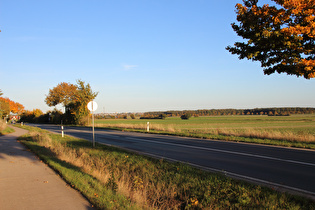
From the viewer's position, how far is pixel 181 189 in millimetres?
6312

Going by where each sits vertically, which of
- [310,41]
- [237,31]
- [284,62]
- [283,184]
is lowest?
[283,184]

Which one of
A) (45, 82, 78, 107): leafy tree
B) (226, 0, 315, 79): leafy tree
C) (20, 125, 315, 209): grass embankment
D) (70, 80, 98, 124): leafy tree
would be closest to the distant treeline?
(45, 82, 78, 107): leafy tree

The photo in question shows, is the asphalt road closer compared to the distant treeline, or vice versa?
the asphalt road

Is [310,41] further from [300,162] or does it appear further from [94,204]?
[94,204]

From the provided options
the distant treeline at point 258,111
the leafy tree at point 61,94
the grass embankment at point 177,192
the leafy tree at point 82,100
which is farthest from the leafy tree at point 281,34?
the distant treeline at point 258,111

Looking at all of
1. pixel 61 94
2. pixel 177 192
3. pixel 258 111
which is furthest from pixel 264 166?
pixel 258 111

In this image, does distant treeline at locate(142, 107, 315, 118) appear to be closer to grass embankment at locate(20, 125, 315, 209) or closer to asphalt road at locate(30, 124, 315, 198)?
asphalt road at locate(30, 124, 315, 198)

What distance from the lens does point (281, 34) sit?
221 inches

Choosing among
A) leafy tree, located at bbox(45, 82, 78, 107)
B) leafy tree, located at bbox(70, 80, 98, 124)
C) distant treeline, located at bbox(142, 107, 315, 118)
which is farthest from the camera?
distant treeline, located at bbox(142, 107, 315, 118)

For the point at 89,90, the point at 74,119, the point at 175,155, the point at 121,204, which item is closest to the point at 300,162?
the point at 175,155

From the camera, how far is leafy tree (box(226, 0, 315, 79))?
18.3 feet

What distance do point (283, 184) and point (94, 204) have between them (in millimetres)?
4848

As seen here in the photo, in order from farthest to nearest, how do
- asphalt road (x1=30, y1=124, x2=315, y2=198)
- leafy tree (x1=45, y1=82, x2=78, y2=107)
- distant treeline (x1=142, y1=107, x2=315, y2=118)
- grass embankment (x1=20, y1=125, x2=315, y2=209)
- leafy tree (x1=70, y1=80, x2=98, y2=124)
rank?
1. distant treeline (x1=142, y1=107, x2=315, y2=118)
2. leafy tree (x1=45, y1=82, x2=78, y2=107)
3. leafy tree (x1=70, y1=80, x2=98, y2=124)
4. asphalt road (x1=30, y1=124, x2=315, y2=198)
5. grass embankment (x1=20, y1=125, x2=315, y2=209)

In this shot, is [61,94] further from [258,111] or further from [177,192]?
[258,111]
